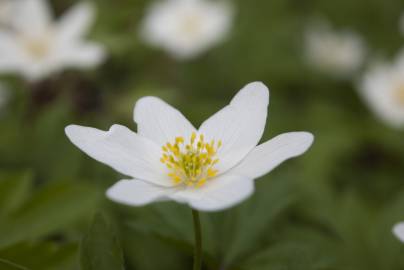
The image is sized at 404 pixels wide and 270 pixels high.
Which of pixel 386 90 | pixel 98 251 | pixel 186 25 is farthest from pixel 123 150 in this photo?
pixel 186 25

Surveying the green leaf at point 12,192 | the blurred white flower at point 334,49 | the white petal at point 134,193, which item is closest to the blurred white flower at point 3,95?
the green leaf at point 12,192

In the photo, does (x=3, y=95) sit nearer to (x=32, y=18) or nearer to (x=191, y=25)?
(x=32, y=18)

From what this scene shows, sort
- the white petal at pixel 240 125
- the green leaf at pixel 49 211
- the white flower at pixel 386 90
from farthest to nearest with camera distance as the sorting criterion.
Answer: the white flower at pixel 386 90, the green leaf at pixel 49 211, the white petal at pixel 240 125

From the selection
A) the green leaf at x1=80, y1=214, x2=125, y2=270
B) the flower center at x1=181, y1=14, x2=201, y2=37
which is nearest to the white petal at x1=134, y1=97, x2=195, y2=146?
the green leaf at x1=80, y1=214, x2=125, y2=270

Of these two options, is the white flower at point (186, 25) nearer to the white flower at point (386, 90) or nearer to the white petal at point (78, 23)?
the white petal at point (78, 23)

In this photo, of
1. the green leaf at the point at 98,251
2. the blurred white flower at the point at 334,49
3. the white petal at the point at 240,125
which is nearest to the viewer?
the green leaf at the point at 98,251

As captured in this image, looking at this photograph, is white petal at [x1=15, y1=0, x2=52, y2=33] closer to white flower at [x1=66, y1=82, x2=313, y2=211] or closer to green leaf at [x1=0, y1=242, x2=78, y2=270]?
white flower at [x1=66, y1=82, x2=313, y2=211]

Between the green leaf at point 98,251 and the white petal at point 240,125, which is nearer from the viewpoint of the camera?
the green leaf at point 98,251
